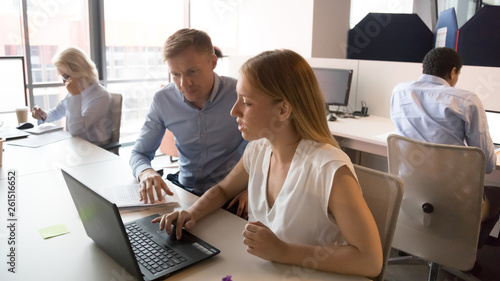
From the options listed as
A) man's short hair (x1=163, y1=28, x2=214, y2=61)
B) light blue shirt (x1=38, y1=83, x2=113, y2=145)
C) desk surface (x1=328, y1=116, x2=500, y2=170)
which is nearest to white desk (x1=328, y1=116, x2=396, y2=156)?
desk surface (x1=328, y1=116, x2=500, y2=170)

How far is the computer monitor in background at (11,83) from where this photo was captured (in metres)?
2.80

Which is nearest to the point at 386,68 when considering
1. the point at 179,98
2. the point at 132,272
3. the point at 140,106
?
the point at 179,98

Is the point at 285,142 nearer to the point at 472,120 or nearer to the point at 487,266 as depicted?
the point at 472,120

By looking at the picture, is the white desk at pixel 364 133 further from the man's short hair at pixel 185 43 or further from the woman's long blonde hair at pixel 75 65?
the woman's long blonde hair at pixel 75 65

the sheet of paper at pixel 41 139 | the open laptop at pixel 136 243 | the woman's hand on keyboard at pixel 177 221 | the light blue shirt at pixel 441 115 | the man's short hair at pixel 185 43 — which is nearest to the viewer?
the open laptop at pixel 136 243

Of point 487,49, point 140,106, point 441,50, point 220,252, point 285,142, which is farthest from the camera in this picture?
point 140,106

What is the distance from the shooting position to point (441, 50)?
2447 millimetres

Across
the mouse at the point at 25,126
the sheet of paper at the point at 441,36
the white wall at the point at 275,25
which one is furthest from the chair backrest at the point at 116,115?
the sheet of paper at the point at 441,36

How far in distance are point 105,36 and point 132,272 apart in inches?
164

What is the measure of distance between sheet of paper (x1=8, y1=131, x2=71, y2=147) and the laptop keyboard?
1.47 m

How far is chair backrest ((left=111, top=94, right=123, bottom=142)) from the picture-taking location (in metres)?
2.75

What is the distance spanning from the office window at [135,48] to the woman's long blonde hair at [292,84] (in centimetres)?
399

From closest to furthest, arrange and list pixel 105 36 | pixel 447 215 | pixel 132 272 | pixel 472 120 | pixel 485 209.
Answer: pixel 132 272, pixel 447 215, pixel 485 209, pixel 472 120, pixel 105 36

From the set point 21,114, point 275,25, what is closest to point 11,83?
point 21,114
